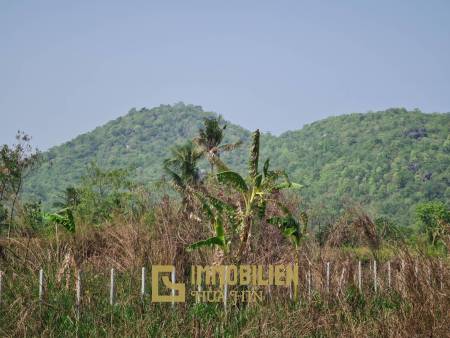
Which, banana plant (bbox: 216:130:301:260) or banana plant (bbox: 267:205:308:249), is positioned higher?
banana plant (bbox: 216:130:301:260)

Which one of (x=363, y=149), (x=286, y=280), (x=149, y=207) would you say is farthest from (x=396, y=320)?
(x=363, y=149)

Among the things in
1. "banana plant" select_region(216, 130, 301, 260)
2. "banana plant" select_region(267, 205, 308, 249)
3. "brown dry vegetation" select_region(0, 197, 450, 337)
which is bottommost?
"brown dry vegetation" select_region(0, 197, 450, 337)

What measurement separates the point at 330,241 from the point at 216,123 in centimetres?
2946

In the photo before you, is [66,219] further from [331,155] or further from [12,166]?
[331,155]

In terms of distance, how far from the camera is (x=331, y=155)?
10450cm

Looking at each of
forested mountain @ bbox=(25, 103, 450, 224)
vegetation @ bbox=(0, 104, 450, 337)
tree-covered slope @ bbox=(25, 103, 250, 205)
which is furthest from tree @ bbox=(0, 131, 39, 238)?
tree-covered slope @ bbox=(25, 103, 250, 205)

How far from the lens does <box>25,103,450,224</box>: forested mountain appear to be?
82875 millimetres

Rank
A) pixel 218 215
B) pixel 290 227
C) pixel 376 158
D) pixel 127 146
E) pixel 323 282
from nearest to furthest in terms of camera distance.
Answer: pixel 323 282 → pixel 218 215 → pixel 290 227 → pixel 376 158 → pixel 127 146

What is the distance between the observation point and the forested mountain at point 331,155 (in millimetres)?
82875

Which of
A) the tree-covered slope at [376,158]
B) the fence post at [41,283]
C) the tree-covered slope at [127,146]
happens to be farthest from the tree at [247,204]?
the tree-covered slope at [127,146]

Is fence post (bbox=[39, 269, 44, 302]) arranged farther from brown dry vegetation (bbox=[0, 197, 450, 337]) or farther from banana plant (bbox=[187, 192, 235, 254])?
banana plant (bbox=[187, 192, 235, 254])

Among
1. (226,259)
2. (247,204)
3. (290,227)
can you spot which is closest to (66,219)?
(226,259)

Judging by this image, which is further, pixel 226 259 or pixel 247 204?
pixel 247 204

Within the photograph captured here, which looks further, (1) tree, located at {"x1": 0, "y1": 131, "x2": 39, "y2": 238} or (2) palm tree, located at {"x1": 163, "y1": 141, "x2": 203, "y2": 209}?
(2) palm tree, located at {"x1": 163, "y1": 141, "x2": 203, "y2": 209}
